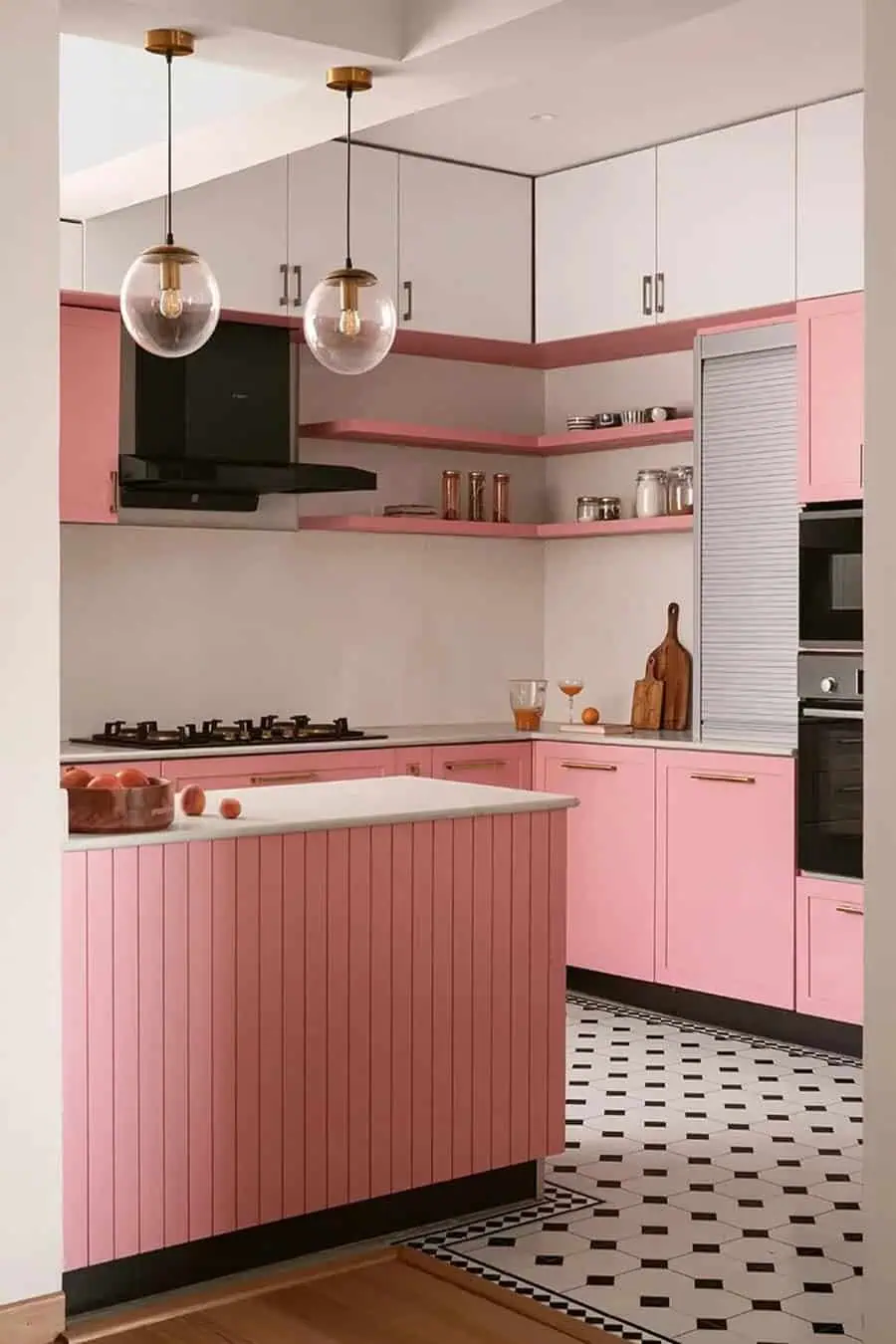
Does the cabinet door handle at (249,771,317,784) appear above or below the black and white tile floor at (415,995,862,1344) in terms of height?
above

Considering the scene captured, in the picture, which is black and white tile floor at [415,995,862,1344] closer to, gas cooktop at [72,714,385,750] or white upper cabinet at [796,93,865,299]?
gas cooktop at [72,714,385,750]

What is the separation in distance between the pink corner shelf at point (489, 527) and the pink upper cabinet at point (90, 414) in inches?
34.3

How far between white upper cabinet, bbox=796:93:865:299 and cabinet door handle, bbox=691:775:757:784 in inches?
59.4

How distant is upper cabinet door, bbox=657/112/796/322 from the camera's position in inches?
223

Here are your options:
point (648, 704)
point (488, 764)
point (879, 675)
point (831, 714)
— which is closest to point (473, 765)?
point (488, 764)

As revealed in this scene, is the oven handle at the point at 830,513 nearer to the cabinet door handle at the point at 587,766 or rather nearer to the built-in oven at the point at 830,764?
the built-in oven at the point at 830,764

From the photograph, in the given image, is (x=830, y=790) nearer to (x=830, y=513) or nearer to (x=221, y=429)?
(x=830, y=513)

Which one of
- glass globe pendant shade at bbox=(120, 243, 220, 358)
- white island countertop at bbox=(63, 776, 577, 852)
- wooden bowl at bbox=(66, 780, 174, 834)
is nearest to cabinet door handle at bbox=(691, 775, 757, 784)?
white island countertop at bbox=(63, 776, 577, 852)

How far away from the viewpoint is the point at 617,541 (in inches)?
272

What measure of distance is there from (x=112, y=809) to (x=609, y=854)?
3.03 m

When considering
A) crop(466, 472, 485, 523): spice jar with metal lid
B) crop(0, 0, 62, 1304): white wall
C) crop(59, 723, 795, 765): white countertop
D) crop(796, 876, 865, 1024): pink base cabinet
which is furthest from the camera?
crop(466, 472, 485, 523): spice jar with metal lid

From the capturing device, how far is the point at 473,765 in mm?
6273

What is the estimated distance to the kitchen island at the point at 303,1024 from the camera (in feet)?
11.0

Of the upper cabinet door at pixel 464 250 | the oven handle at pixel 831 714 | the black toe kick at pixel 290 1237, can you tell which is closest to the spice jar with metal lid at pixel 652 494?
the upper cabinet door at pixel 464 250
